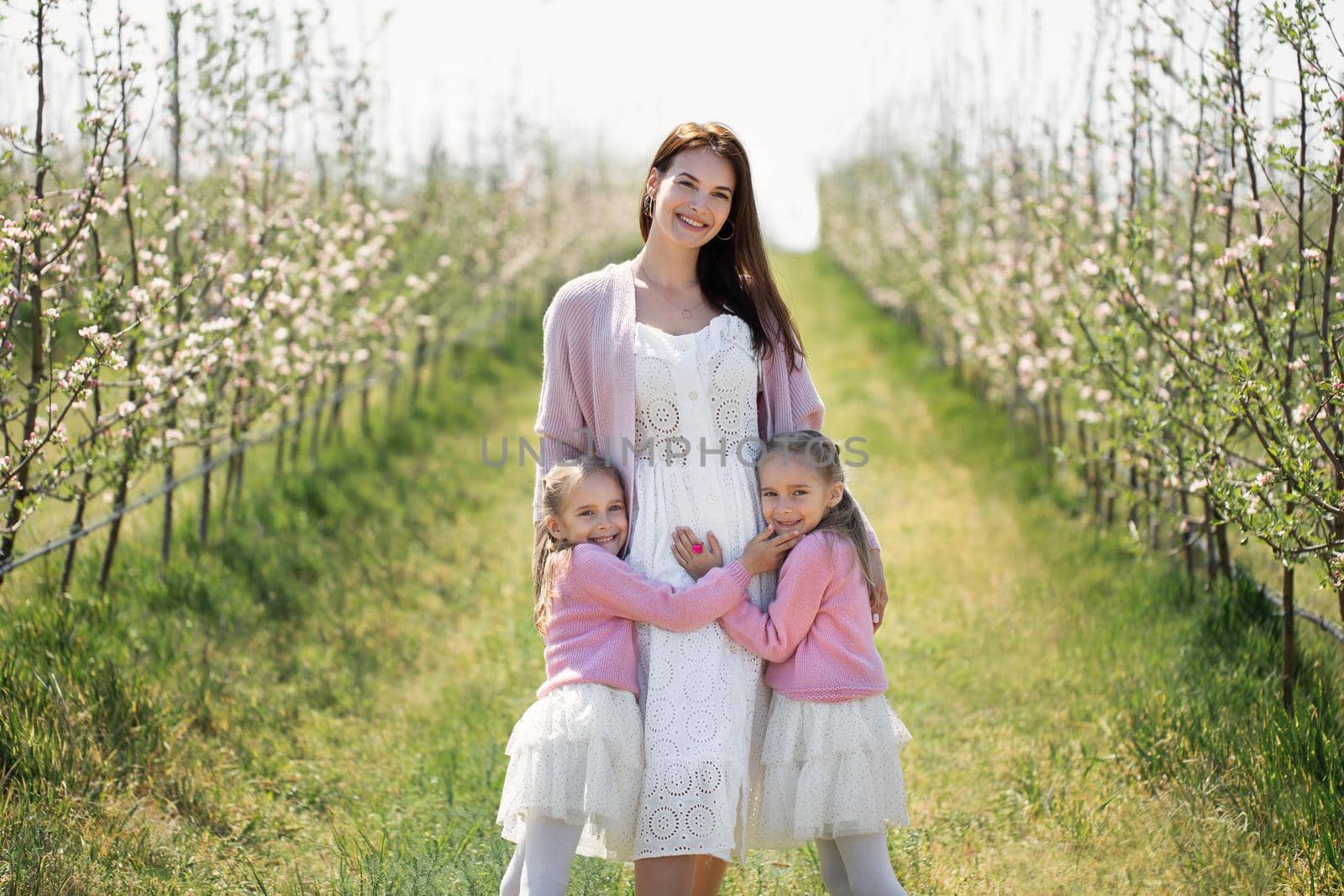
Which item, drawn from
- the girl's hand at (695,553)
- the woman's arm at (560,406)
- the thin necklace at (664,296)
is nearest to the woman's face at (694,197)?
the thin necklace at (664,296)

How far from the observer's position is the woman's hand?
2.85 m

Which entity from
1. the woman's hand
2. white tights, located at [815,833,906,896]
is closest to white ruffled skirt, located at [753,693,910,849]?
white tights, located at [815,833,906,896]

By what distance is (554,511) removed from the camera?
9.11 ft

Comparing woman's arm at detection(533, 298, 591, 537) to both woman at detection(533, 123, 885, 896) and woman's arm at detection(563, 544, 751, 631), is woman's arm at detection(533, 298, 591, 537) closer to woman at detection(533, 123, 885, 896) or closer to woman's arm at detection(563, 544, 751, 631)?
woman at detection(533, 123, 885, 896)

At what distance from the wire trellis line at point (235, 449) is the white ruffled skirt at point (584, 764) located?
1.90 meters

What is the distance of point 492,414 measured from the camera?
10320 millimetres

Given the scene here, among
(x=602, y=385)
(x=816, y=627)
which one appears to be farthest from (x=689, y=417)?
(x=816, y=627)

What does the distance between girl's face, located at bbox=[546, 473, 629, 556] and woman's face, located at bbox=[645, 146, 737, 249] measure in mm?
600

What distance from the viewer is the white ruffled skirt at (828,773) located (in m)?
2.64

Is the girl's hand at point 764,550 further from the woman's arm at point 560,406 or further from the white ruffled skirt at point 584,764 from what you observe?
the woman's arm at point 560,406

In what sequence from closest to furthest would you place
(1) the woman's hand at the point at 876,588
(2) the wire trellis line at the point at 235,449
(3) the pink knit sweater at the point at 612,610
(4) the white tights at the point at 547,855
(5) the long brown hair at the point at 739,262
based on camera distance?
(4) the white tights at the point at 547,855 → (3) the pink knit sweater at the point at 612,610 → (1) the woman's hand at the point at 876,588 → (5) the long brown hair at the point at 739,262 → (2) the wire trellis line at the point at 235,449

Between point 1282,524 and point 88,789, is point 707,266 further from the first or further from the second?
point 88,789

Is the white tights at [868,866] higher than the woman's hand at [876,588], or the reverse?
the woman's hand at [876,588]

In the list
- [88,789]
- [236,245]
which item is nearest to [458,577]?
[236,245]
